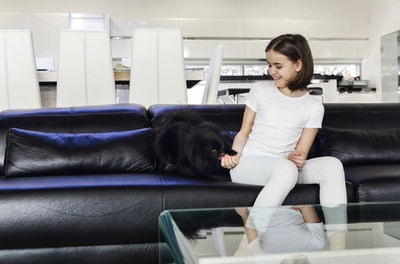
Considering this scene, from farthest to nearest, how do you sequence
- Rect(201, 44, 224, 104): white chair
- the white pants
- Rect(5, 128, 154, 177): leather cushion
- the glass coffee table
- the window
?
the window → Rect(201, 44, 224, 104): white chair → Rect(5, 128, 154, 177): leather cushion → the white pants → the glass coffee table

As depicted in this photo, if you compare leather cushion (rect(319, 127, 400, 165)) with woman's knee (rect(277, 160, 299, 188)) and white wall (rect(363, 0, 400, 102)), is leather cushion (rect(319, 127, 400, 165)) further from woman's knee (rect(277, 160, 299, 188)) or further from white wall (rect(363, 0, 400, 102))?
white wall (rect(363, 0, 400, 102))

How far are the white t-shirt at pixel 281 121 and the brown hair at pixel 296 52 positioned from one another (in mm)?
70

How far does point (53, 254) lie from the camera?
1.70m

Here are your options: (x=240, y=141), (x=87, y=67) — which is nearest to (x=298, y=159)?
(x=240, y=141)

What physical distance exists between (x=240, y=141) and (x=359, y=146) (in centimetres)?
80

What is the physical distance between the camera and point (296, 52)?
1970 mm

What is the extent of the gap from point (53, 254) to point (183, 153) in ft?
2.23

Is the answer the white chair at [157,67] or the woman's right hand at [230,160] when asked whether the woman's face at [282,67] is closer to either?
the woman's right hand at [230,160]

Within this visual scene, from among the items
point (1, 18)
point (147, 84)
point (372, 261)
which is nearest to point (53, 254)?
point (372, 261)

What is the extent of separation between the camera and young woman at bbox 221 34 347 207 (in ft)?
6.19

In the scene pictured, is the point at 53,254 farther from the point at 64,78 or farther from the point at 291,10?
the point at 291,10

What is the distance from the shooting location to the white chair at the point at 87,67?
13.0 ft

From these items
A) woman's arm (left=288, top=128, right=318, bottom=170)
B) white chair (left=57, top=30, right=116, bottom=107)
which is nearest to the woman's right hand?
woman's arm (left=288, top=128, right=318, bottom=170)

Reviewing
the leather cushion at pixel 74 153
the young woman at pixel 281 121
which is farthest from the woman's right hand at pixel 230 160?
the leather cushion at pixel 74 153
